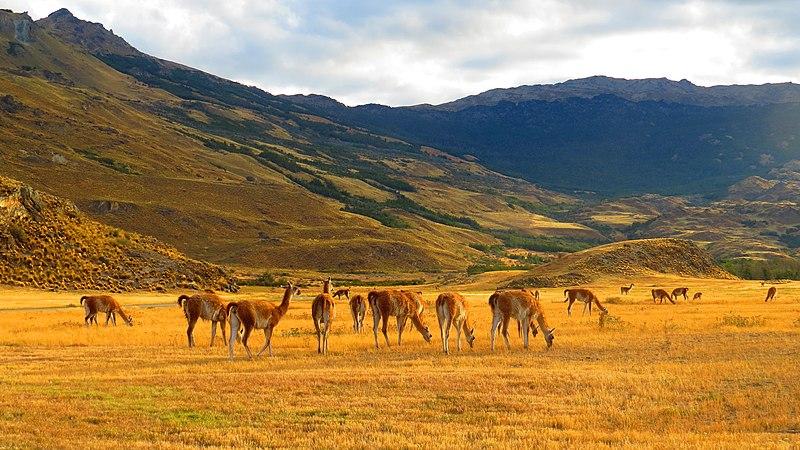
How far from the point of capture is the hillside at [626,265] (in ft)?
324

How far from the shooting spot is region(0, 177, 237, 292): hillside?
70812 mm

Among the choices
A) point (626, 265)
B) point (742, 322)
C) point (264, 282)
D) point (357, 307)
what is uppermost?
point (626, 265)

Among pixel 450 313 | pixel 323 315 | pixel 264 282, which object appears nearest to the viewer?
pixel 323 315

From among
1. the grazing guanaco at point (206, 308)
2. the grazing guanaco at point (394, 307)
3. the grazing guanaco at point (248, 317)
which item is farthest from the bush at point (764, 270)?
the grazing guanaco at point (248, 317)

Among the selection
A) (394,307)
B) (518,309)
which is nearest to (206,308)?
(394,307)

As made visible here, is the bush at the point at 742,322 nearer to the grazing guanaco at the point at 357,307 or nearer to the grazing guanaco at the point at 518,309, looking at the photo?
the grazing guanaco at the point at 518,309

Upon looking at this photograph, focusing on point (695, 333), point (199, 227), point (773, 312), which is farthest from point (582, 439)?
point (199, 227)

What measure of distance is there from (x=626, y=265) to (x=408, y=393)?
9129 cm

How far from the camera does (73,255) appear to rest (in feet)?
247

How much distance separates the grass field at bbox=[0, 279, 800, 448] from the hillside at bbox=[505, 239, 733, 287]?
68834 mm

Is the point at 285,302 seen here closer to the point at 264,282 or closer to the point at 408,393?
the point at 408,393

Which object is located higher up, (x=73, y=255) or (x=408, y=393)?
(x=73, y=255)

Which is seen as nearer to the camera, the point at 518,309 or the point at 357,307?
the point at 518,309

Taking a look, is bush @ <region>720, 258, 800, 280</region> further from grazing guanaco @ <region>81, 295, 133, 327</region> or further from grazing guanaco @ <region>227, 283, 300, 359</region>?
grazing guanaco @ <region>227, 283, 300, 359</region>
